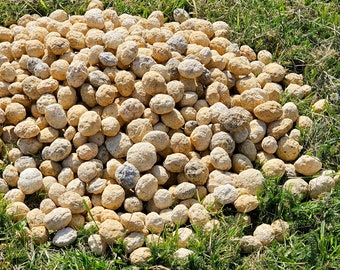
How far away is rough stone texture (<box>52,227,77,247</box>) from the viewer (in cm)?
288

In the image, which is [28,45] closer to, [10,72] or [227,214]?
[10,72]

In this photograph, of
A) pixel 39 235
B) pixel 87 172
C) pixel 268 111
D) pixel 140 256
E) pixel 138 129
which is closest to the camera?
pixel 140 256

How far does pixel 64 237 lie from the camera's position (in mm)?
2889

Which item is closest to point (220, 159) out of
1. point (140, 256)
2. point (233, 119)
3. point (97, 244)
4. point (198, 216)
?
point (233, 119)

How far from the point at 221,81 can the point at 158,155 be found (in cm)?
67

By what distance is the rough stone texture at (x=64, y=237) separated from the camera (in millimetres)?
2879

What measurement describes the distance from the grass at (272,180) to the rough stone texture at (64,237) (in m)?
0.03

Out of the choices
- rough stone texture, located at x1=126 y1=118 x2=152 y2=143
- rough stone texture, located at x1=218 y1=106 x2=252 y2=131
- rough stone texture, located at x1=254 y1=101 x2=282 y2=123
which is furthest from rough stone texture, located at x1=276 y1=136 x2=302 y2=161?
rough stone texture, located at x1=126 y1=118 x2=152 y2=143

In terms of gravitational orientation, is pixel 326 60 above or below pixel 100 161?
above

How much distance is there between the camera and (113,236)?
9.34 ft

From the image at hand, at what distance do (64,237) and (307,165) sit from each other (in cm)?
144

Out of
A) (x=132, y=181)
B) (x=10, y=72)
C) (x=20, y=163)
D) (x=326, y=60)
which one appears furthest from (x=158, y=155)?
(x=326, y=60)

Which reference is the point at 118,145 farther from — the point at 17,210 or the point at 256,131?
the point at 256,131

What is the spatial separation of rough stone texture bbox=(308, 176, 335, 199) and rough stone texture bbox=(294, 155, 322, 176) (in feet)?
0.34
